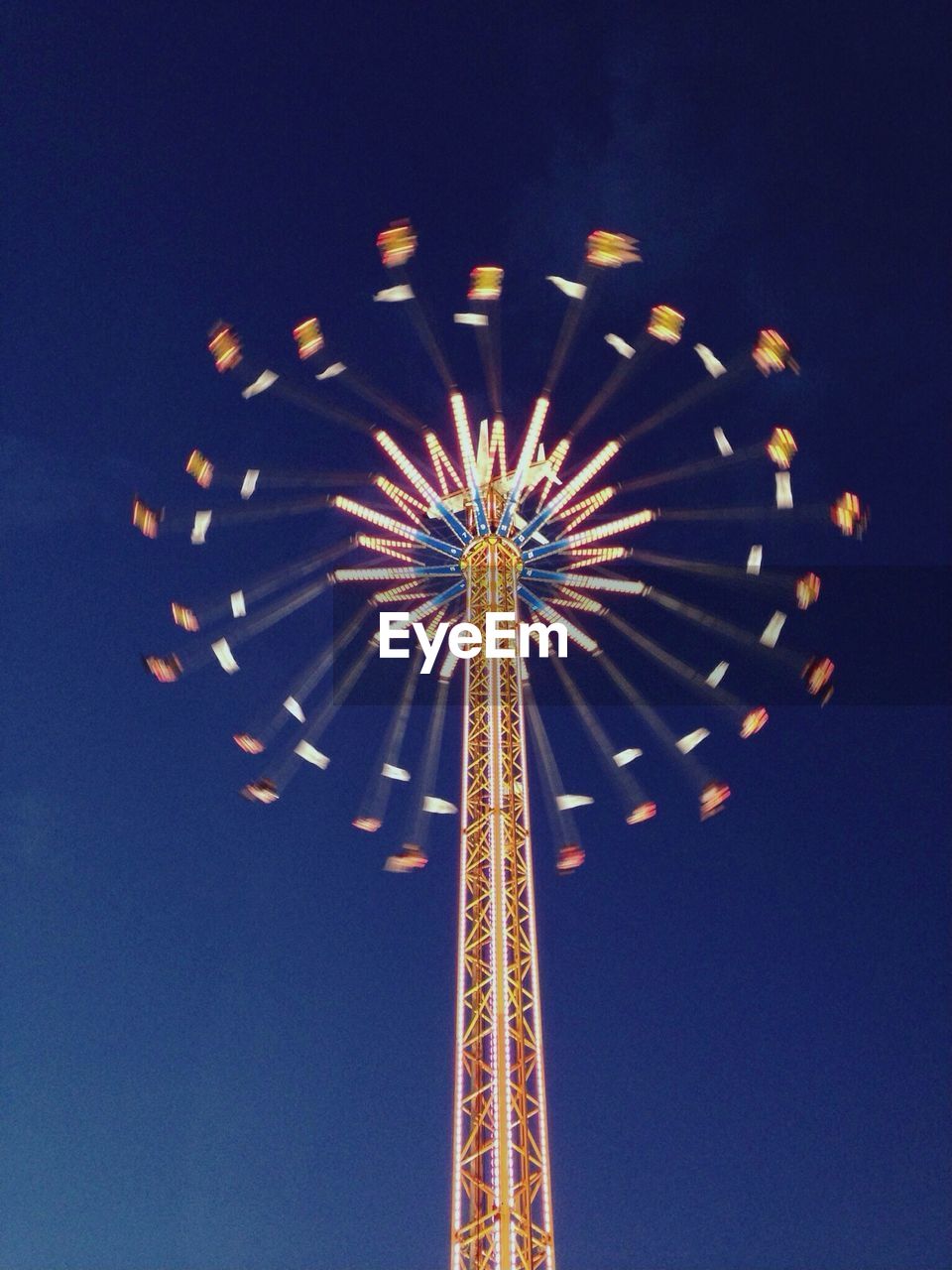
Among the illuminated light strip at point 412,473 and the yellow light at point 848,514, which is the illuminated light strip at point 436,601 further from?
the yellow light at point 848,514

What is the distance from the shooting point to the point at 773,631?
94.6 ft

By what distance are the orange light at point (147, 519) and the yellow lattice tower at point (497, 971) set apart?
7780 millimetres

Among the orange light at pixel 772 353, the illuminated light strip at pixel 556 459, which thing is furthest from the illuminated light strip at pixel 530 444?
the orange light at pixel 772 353

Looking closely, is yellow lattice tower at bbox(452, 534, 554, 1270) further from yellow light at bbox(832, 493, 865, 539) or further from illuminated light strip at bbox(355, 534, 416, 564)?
yellow light at bbox(832, 493, 865, 539)

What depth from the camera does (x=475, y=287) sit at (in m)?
28.9

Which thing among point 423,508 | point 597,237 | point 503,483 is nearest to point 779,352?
point 597,237

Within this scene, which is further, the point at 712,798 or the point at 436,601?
the point at 436,601

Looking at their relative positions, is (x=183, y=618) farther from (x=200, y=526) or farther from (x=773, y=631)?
(x=773, y=631)

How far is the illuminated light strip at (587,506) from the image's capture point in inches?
1162

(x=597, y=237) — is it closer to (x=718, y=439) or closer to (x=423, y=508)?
(x=718, y=439)

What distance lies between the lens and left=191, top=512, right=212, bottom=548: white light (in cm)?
3056

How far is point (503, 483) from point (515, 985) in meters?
11.4

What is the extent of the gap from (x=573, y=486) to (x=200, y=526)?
887cm

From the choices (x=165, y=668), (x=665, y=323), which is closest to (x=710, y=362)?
(x=665, y=323)
